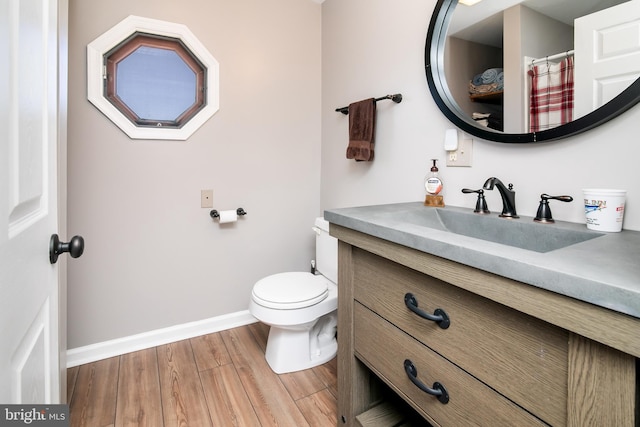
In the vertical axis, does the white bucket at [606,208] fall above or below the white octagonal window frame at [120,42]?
below

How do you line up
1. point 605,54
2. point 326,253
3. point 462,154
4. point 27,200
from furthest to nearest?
point 326,253
point 462,154
point 605,54
point 27,200

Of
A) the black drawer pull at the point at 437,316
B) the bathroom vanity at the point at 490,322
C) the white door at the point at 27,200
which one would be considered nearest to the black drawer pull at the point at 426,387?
the bathroom vanity at the point at 490,322

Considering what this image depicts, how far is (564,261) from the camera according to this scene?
1.82ft

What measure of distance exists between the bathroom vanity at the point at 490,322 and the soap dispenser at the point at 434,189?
29 centimetres

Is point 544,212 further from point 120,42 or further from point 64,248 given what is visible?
point 120,42

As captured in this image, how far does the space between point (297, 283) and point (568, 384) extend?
1359 mm

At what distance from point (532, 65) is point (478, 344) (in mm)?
988

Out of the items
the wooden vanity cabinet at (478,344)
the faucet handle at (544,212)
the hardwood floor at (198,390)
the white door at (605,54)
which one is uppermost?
the white door at (605,54)

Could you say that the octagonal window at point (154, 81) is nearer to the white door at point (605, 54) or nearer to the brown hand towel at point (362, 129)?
the brown hand towel at point (362, 129)

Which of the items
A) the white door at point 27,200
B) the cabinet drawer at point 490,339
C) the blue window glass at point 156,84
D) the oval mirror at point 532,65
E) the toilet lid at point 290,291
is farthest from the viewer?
the blue window glass at point 156,84

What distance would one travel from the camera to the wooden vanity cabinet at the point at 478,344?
48 centimetres

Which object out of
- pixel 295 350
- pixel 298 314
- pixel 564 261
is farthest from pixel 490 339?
pixel 295 350

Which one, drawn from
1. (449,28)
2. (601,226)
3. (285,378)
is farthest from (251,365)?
(449,28)

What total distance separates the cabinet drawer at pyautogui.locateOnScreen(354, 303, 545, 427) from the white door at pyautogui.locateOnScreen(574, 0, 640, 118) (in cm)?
87
